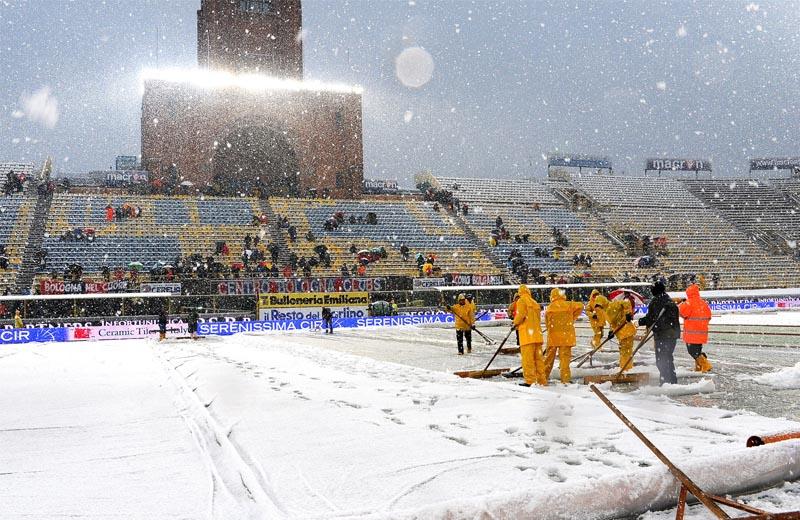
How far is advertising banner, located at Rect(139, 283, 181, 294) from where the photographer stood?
99.8 feet

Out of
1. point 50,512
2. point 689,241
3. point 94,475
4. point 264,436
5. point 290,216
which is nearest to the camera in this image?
point 50,512

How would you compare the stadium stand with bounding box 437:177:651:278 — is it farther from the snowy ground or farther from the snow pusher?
the snow pusher

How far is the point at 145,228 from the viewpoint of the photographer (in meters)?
39.3

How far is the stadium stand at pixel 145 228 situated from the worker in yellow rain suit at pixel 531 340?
93.6 ft

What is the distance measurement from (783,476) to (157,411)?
6791mm

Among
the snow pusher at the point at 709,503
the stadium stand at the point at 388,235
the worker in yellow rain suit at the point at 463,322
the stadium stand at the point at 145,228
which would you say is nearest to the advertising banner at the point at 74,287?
the stadium stand at the point at 145,228

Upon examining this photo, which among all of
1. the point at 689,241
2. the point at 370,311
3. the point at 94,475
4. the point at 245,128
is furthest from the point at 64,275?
the point at 689,241

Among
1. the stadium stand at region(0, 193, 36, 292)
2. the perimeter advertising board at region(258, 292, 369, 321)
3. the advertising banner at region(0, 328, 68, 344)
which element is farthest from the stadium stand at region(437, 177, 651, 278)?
the stadium stand at region(0, 193, 36, 292)

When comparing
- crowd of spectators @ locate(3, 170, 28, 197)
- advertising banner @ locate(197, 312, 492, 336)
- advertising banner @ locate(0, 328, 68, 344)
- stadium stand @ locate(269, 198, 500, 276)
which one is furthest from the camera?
crowd of spectators @ locate(3, 170, 28, 197)

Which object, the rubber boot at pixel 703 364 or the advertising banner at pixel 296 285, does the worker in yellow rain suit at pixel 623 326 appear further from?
the advertising banner at pixel 296 285

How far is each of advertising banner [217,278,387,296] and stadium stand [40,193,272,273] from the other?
6378 mm

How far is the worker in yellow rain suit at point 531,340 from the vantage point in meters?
10.6

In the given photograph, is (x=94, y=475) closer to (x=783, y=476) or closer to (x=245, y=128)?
(x=783, y=476)

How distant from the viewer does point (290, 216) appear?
145ft
